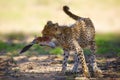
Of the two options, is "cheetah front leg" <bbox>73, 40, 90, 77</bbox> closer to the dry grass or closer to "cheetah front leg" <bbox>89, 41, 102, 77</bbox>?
"cheetah front leg" <bbox>89, 41, 102, 77</bbox>

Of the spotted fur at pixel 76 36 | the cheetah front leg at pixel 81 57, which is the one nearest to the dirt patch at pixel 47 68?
the cheetah front leg at pixel 81 57

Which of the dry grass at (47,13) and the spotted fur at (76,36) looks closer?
the spotted fur at (76,36)

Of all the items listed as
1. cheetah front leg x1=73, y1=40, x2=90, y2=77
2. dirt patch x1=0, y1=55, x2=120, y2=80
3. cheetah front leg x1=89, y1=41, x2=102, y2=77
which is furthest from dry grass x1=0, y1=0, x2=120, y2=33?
cheetah front leg x1=73, y1=40, x2=90, y2=77

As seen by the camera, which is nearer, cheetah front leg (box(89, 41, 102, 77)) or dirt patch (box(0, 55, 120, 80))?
dirt patch (box(0, 55, 120, 80))

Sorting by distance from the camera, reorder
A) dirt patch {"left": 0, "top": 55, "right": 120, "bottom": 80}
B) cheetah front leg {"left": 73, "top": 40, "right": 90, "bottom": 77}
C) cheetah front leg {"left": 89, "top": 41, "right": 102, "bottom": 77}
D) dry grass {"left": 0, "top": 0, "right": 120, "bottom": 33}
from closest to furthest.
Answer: cheetah front leg {"left": 73, "top": 40, "right": 90, "bottom": 77}
dirt patch {"left": 0, "top": 55, "right": 120, "bottom": 80}
cheetah front leg {"left": 89, "top": 41, "right": 102, "bottom": 77}
dry grass {"left": 0, "top": 0, "right": 120, "bottom": 33}

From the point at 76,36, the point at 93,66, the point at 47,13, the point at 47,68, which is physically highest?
the point at 47,13

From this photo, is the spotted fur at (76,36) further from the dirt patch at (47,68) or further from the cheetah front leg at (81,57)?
the dirt patch at (47,68)

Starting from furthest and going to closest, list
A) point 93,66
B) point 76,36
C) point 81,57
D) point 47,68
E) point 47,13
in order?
point 47,13 < point 47,68 < point 93,66 < point 76,36 < point 81,57

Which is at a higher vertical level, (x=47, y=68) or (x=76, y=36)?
(x=76, y=36)

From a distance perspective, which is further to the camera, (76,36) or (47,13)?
(47,13)

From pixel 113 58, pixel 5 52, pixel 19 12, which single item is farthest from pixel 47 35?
pixel 19 12

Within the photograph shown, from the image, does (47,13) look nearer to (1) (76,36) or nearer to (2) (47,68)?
(2) (47,68)

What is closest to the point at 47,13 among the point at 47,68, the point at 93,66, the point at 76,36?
the point at 47,68

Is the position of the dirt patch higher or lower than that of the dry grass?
lower
